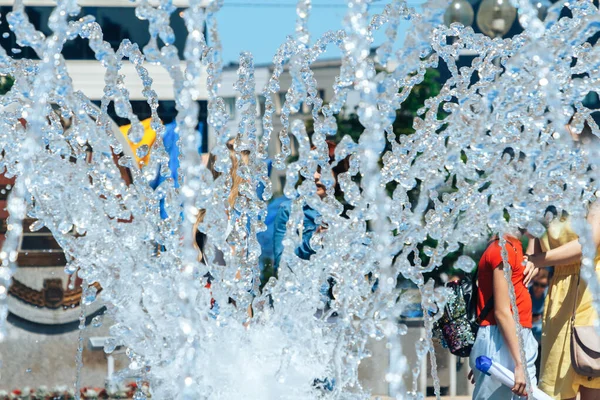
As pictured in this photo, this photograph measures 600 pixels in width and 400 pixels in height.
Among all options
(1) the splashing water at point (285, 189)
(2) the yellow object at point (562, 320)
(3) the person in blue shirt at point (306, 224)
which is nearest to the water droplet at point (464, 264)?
(1) the splashing water at point (285, 189)

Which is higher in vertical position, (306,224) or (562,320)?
(306,224)

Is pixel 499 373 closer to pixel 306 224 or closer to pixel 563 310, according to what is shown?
pixel 563 310

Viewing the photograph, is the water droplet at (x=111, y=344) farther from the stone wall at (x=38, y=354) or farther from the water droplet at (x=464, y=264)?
the stone wall at (x=38, y=354)

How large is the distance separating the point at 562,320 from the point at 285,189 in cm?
147

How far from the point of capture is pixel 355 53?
115 inches

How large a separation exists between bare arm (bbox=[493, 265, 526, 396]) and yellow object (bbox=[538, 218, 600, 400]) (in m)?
0.33

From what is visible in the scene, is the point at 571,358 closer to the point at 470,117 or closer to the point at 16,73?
the point at 470,117

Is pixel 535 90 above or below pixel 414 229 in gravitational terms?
above

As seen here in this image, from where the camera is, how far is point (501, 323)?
391 cm

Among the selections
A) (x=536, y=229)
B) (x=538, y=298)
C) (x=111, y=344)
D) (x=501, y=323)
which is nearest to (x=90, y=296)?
(x=111, y=344)

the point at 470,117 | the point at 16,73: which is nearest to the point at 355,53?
the point at 470,117

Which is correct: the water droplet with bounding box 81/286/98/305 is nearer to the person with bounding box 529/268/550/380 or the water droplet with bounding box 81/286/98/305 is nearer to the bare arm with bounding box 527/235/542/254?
the bare arm with bounding box 527/235/542/254

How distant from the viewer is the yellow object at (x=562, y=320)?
13.6ft

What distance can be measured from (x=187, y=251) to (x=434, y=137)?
123 centimetres
